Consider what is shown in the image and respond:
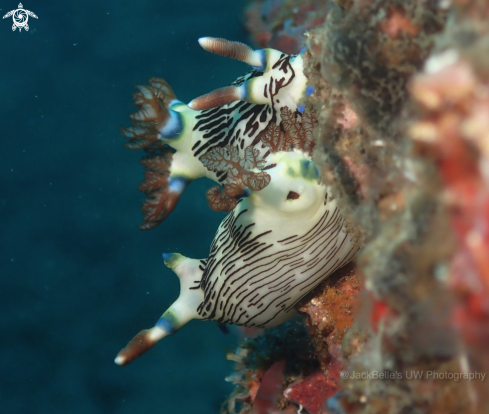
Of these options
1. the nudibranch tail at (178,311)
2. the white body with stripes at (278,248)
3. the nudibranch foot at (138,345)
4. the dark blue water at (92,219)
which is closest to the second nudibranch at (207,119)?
the white body with stripes at (278,248)

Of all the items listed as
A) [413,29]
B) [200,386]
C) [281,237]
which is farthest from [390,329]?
[200,386]

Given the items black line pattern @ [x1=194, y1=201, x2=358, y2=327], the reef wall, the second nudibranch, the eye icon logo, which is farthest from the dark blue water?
the reef wall

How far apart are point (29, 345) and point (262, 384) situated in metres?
A: 4.55

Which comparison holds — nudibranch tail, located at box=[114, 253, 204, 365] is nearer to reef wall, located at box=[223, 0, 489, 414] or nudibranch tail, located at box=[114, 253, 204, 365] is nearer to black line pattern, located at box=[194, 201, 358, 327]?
black line pattern, located at box=[194, 201, 358, 327]

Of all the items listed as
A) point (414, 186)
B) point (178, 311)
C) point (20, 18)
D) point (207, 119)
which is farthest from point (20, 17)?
point (414, 186)

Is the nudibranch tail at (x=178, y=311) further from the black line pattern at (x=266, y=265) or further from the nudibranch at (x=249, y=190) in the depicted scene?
the black line pattern at (x=266, y=265)

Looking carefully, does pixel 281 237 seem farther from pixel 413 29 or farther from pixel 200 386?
pixel 200 386

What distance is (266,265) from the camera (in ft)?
6.70

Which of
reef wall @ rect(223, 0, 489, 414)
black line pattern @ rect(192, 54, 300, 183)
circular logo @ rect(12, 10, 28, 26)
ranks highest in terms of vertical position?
circular logo @ rect(12, 10, 28, 26)

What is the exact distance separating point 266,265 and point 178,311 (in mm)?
704

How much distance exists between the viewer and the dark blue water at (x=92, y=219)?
5473 mm

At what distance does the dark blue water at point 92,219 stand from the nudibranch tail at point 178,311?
3.25 meters

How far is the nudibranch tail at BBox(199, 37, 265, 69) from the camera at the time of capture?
6.02 ft

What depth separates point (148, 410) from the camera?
5.41 m
